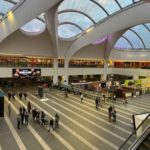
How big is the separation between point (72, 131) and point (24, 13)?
42.9 feet

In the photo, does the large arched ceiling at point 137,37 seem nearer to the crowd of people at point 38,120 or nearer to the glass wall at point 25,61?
the glass wall at point 25,61

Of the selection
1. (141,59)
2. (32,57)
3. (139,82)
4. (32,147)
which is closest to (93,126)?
(32,147)

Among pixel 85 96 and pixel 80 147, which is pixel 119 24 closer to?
pixel 85 96

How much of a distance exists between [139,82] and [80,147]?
25824 millimetres

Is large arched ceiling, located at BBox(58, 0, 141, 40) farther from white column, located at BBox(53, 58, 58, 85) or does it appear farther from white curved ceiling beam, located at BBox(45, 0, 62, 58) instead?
white column, located at BBox(53, 58, 58, 85)

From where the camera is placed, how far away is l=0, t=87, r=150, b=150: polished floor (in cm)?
1319

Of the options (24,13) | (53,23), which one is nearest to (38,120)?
(24,13)

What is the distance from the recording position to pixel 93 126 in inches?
666

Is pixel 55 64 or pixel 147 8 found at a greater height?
pixel 147 8

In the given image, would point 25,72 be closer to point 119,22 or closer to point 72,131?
point 119,22

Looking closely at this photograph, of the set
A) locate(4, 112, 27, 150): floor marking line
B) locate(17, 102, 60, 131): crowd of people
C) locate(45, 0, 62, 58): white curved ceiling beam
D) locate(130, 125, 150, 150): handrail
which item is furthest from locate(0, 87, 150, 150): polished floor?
locate(45, 0, 62, 58): white curved ceiling beam

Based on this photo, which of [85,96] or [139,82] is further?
[139,82]

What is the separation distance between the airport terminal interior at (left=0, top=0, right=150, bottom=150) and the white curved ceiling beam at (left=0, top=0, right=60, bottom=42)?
4.6 inches

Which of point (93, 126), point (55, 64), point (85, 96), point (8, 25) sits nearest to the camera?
point (93, 126)
